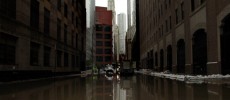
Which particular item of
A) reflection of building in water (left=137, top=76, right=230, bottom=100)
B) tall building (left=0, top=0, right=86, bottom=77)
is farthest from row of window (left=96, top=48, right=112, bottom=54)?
reflection of building in water (left=137, top=76, right=230, bottom=100)

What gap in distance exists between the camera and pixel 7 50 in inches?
1068

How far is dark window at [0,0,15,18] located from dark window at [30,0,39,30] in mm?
5925

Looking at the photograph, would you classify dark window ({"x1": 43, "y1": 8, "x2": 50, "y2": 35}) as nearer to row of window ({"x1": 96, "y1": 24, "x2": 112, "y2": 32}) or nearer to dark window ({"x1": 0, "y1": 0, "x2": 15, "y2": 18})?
dark window ({"x1": 0, "y1": 0, "x2": 15, "y2": 18})

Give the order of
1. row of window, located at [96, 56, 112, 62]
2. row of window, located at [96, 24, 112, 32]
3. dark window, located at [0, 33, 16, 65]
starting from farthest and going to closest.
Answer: row of window, located at [96, 24, 112, 32] → row of window, located at [96, 56, 112, 62] → dark window, located at [0, 33, 16, 65]

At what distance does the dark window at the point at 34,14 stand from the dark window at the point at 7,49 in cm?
664

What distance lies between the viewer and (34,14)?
119 ft

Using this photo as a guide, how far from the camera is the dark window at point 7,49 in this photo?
25.8 m

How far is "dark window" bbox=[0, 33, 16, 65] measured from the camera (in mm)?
25844

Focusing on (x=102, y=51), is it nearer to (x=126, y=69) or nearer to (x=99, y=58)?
(x=99, y=58)

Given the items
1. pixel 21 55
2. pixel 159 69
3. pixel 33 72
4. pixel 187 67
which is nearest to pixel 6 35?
pixel 21 55

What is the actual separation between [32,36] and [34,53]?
2.57 m

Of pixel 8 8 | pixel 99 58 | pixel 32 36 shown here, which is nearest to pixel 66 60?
pixel 32 36

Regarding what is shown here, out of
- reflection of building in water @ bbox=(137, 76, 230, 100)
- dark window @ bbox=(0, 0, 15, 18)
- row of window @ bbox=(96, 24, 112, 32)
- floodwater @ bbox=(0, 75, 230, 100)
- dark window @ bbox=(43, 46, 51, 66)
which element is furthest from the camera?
row of window @ bbox=(96, 24, 112, 32)

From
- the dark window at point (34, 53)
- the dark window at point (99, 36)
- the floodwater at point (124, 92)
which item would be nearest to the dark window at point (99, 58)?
the dark window at point (99, 36)
